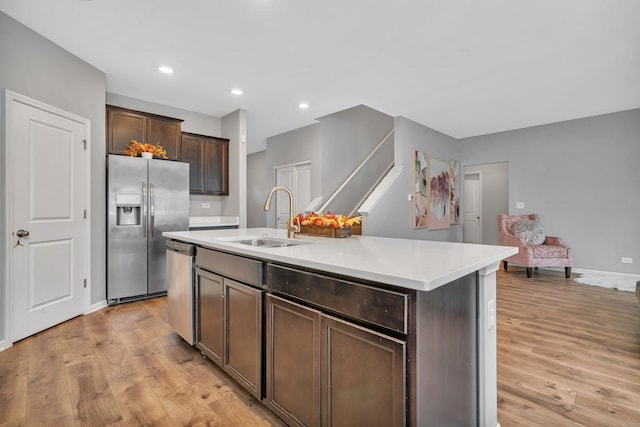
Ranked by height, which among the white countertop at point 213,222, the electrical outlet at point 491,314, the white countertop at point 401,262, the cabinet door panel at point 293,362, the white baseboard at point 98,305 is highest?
the white countertop at point 213,222

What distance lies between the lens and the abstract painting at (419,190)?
5.36 metres

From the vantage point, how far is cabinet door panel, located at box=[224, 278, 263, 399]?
5.49 feet

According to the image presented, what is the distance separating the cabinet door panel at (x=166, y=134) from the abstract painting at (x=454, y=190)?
202 inches

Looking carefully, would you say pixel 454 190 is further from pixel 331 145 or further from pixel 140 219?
pixel 140 219

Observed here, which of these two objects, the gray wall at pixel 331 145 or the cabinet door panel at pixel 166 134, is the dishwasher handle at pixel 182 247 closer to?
the cabinet door panel at pixel 166 134

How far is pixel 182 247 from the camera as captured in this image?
2410mm

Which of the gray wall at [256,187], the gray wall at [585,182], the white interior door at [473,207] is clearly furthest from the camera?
the gray wall at [256,187]

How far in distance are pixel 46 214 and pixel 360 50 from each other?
132 inches

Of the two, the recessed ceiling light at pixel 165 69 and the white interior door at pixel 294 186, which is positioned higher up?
the recessed ceiling light at pixel 165 69

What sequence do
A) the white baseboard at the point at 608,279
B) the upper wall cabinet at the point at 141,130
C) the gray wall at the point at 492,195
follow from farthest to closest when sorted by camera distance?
the gray wall at the point at 492,195 → the white baseboard at the point at 608,279 → the upper wall cabinet at the point at 141,130

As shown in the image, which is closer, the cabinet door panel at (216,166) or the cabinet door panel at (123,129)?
the cabinet door panel at (123,129)

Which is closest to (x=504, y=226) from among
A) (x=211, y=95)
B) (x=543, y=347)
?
(x=543, y=347)

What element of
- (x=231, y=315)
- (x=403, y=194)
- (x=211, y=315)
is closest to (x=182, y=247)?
(x=211, y=315)

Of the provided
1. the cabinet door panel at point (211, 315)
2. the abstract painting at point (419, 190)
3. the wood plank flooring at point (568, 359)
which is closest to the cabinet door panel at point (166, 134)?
the cabinet door panel at point (211, 315)
